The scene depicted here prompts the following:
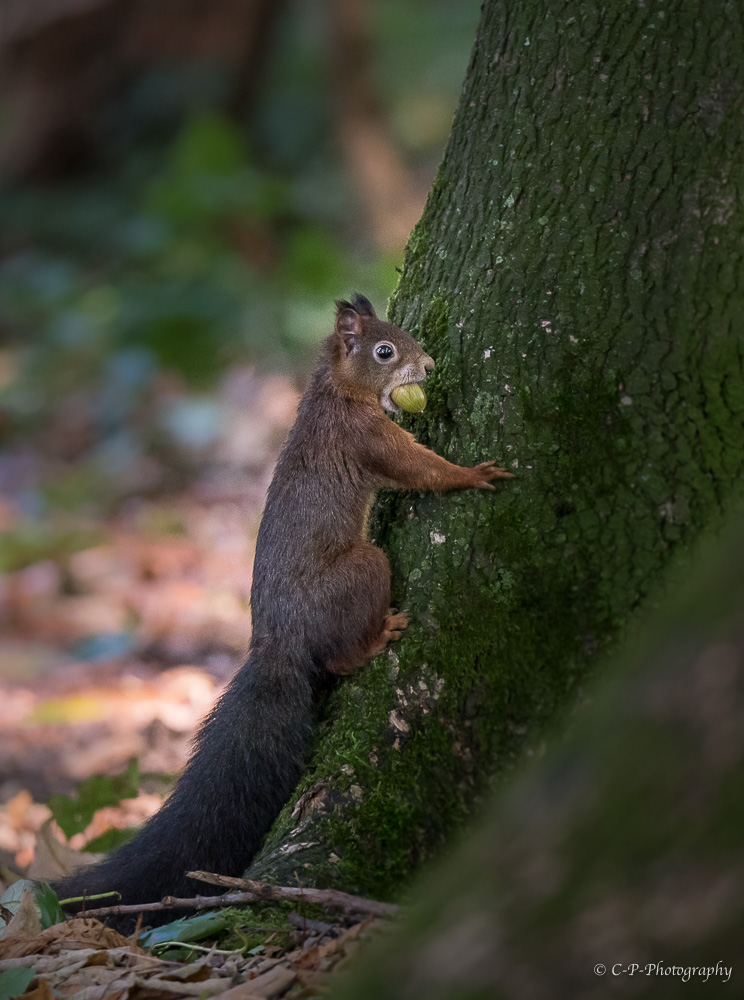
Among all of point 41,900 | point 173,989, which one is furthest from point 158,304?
point 173,989

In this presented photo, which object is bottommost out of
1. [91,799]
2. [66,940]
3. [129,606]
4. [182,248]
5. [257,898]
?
[257,898]

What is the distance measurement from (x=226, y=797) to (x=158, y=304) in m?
6.67

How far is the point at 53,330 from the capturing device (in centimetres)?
1079

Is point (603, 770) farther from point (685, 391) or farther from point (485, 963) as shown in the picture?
point (685, 391)

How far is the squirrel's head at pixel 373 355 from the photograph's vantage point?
289 cm

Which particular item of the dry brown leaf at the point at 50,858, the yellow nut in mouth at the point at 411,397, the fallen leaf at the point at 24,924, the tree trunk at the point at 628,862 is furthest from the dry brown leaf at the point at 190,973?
the yellow nut in mouth at the point at 411,397

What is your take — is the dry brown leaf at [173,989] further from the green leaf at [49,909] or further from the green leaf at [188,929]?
the green leaf at [49,909]

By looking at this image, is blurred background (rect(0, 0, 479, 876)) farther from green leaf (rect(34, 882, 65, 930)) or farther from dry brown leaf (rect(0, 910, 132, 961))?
dry brown leaf (rect(0, 910, 132, 961))

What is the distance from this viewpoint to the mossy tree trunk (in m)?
2.36

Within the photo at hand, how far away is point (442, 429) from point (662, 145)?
100 centimetres

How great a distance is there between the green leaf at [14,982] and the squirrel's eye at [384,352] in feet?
6.42

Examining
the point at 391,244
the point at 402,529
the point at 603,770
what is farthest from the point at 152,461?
the point at 603,770

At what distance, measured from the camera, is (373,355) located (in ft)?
10.2

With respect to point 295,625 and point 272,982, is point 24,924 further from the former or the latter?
point 295,625
